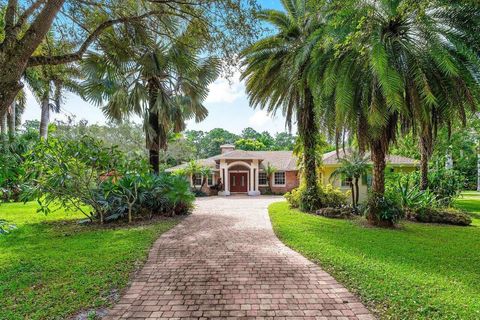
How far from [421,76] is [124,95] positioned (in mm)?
10940

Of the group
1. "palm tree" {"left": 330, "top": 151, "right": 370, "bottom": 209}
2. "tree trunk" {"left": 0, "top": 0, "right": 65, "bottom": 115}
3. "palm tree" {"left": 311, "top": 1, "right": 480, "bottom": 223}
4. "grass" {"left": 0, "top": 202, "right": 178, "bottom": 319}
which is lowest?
"grass" {"left": 0, "top": 202, "right": 178, "bottom": 319}

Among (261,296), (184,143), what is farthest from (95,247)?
(184,143)

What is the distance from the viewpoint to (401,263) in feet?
18.8

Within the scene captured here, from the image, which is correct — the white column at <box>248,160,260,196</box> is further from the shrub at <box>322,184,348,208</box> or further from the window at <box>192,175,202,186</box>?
the shrub at <box>322,184,348,208</box>

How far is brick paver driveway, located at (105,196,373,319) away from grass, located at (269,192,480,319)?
1.38 feet

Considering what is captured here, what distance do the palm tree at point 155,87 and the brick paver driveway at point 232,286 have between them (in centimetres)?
659

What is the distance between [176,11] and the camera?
736 cm

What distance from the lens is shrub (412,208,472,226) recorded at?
37.0 feet

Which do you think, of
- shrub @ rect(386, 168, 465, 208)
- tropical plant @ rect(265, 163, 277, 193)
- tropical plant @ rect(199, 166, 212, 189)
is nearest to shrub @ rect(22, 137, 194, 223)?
shrub @ rect(386, 168, 465, 208)

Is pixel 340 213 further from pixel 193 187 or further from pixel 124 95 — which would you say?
pixel 193 187

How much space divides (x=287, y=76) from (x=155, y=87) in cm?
600

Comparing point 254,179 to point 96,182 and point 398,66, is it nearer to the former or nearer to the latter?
point 96,182

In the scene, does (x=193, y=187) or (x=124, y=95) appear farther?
(x=193, y=187)

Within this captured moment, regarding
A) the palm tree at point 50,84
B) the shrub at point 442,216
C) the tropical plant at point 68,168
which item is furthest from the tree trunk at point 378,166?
the palm tree at point 50,84
